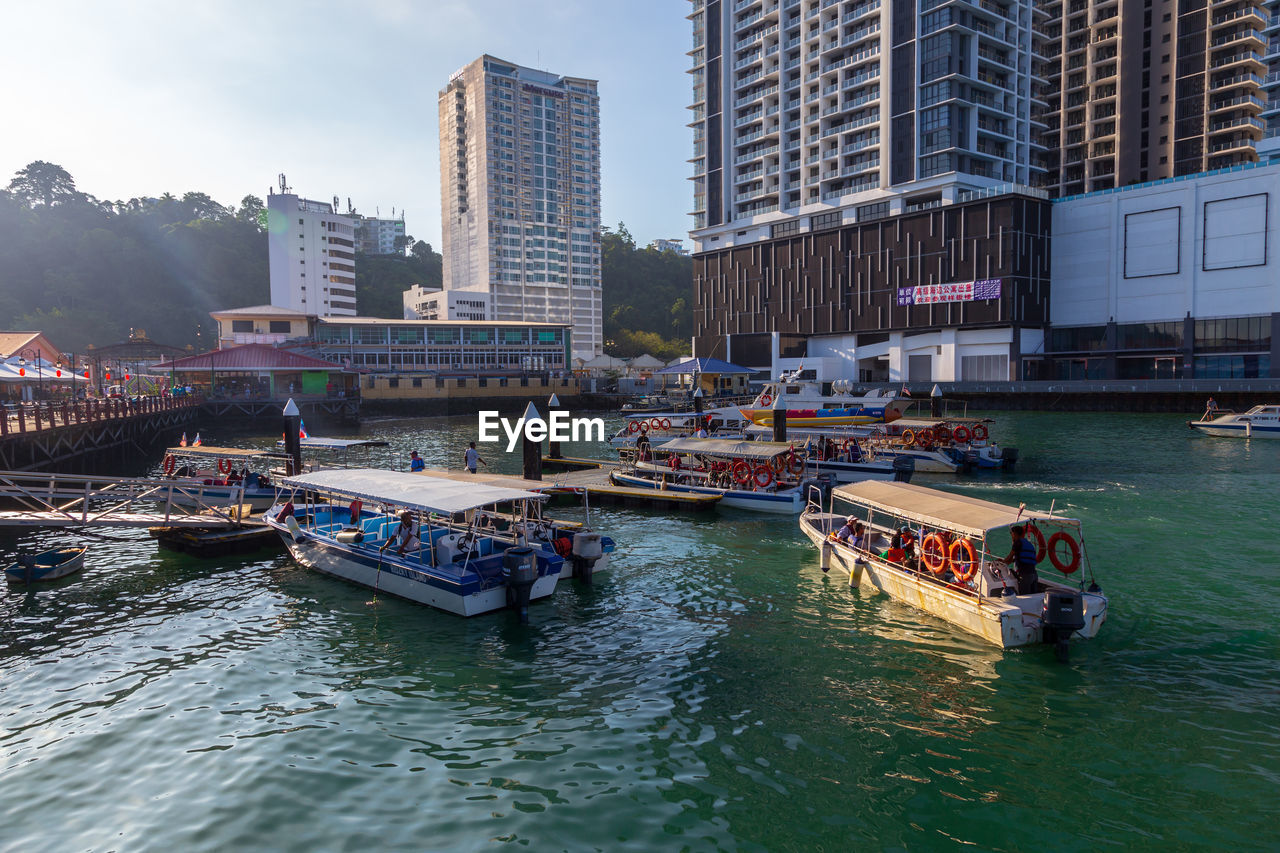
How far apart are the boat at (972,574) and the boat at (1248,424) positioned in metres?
38.9

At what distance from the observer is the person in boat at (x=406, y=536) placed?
1802 cm

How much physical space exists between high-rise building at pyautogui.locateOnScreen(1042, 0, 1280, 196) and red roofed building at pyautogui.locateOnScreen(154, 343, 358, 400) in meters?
88.7

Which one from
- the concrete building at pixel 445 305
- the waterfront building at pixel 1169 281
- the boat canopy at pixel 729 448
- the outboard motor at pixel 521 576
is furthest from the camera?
the concrete building at pixel 445 305

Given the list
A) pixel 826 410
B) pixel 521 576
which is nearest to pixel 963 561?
pixel 521 576

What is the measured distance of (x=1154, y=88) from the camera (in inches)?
3629

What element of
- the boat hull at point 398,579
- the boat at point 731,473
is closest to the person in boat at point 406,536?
the boat hull at point 398,579

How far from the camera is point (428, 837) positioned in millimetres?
8977

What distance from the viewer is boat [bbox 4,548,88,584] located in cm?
1880

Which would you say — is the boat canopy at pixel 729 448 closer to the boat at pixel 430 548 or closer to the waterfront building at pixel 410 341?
the boat at pixel 430 548

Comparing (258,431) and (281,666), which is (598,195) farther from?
(281,666)

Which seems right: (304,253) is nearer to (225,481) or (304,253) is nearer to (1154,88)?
(225,481)

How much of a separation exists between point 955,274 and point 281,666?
72.2 metres

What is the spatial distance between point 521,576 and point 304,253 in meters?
110

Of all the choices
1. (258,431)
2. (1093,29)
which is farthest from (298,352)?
(1093,29)
